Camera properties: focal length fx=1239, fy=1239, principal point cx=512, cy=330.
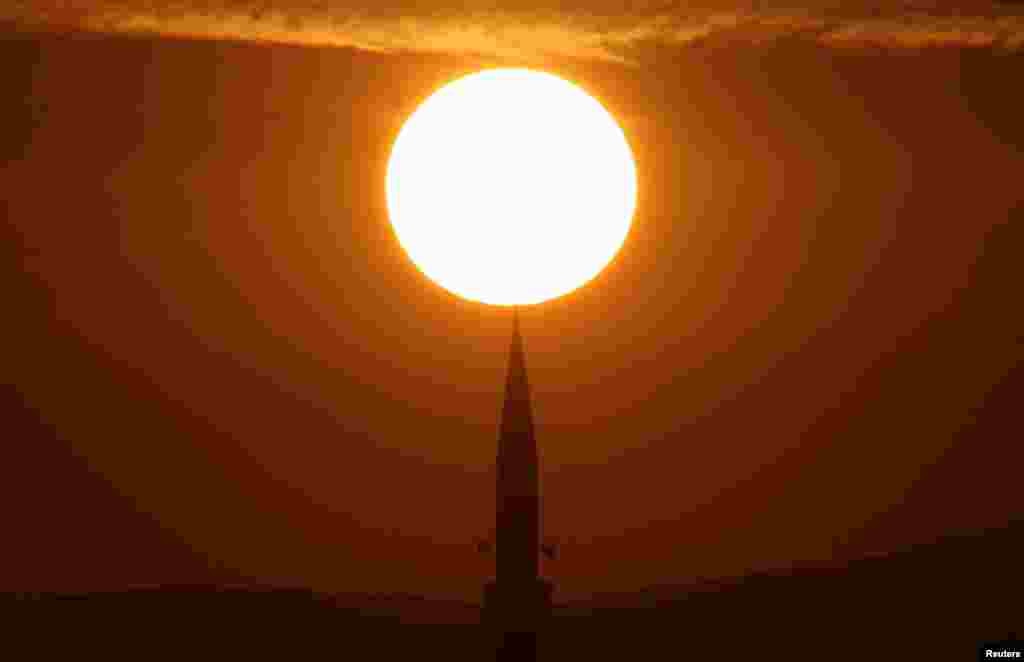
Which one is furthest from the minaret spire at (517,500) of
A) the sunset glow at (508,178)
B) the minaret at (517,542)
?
the sunset glow at (508,178)

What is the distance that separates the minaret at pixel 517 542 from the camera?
1353mm

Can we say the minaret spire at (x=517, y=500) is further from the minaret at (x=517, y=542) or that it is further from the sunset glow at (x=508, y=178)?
the sunset glow at (x=508, y=178)

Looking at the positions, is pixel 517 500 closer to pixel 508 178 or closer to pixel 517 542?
pixel 517 542

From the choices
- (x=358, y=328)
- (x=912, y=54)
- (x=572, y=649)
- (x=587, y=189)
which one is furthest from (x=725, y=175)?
(x=572, y=649)

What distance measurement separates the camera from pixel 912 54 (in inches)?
69.3

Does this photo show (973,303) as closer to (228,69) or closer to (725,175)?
(725,175)

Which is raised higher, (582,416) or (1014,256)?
(1014,256)

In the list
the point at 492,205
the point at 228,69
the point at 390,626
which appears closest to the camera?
the point at 492,205

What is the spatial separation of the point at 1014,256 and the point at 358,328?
37.7 inches

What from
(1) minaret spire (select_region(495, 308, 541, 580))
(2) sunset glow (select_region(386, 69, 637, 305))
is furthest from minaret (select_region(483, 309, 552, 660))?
(2) sunset glow (select_region(386, 69, 637, 305))

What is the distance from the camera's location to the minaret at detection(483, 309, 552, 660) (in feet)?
4.44

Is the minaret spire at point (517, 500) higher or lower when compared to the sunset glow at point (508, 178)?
lower

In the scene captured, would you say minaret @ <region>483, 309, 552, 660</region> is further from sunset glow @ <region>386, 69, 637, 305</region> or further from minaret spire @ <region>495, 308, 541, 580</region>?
sunset glow @ <region>386, 69, 637, 305</region>

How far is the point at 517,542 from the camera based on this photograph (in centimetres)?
137
